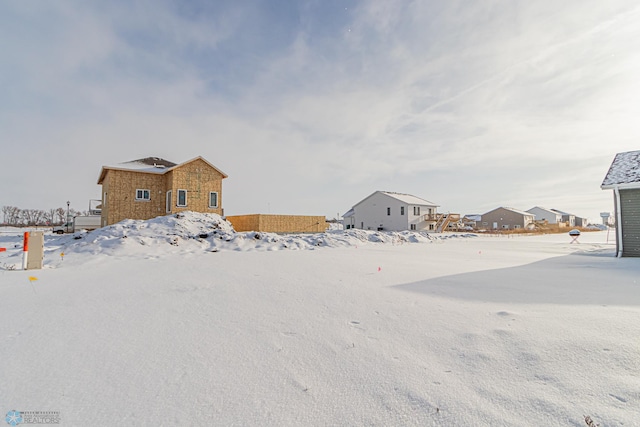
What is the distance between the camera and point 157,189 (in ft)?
65.6

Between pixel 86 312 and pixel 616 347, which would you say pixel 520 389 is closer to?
pixel 616 347

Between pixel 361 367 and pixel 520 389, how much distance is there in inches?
44.6

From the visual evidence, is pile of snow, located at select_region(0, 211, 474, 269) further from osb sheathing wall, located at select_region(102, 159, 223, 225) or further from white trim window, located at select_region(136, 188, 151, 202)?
white trim window, located at select_region(136, 188, 151, 202)

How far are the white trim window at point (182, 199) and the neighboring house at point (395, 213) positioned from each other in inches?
1026

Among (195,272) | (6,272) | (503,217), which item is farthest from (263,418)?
(503,217)

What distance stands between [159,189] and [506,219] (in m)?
60.6

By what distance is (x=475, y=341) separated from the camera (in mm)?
2811

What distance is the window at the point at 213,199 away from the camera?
20.2m

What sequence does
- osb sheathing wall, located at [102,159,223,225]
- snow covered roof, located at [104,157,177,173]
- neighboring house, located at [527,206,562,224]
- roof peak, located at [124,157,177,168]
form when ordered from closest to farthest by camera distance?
osb sheathing wall, located at [102,159,223,225]
snow covered roof, located at [104,157,177,173]
roof peak, located at [124,157,177,168]
neighboring house, located at [527,206,562,224]

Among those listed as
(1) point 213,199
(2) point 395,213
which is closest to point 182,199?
(1) point 213,199

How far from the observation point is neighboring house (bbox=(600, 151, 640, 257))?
11.2 metres

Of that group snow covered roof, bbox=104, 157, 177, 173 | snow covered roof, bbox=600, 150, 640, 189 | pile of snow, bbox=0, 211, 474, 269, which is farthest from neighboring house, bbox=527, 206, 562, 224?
snow covered roof, bbox=104, 157, 177, 173
